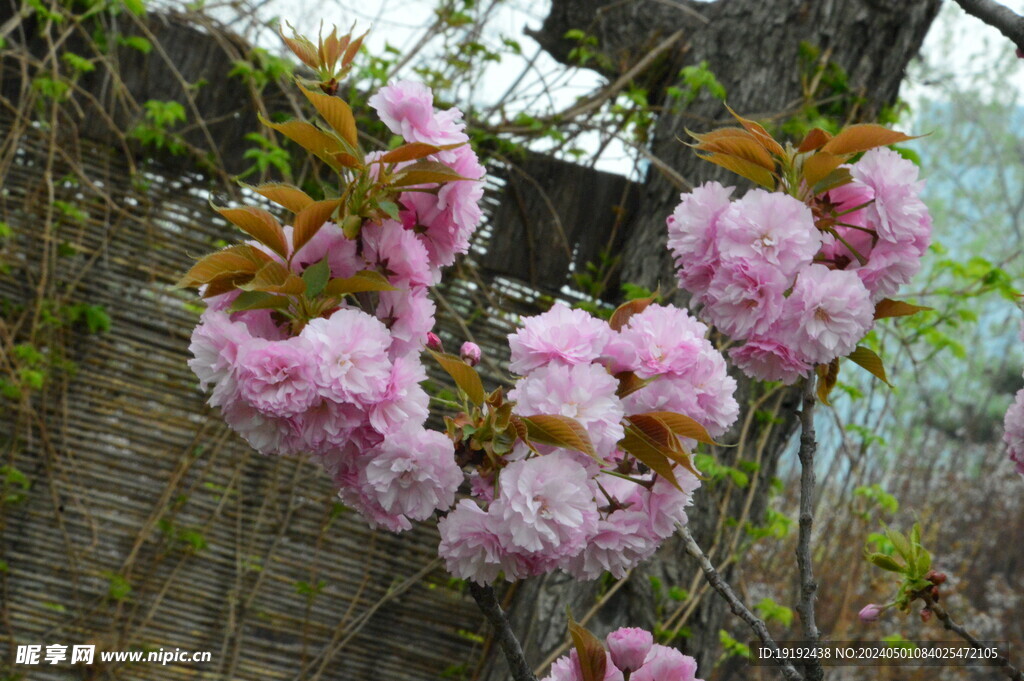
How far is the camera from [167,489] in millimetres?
2176

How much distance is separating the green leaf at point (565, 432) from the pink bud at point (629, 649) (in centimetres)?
25

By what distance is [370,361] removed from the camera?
71 cm

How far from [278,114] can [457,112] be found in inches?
63.7

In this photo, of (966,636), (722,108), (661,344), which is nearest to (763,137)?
(661,344)

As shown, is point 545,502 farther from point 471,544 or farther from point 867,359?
point 867,359

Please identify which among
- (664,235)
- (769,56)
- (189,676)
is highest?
(769,56)

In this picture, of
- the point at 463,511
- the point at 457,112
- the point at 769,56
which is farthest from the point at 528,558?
the point at 769,56

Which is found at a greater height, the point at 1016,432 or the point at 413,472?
the point at 1016,432

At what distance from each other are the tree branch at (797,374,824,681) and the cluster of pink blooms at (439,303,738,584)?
0.66ft

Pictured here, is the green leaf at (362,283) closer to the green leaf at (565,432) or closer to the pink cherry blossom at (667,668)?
the green leaf at (565,432)

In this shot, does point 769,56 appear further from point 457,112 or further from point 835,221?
point 457,112

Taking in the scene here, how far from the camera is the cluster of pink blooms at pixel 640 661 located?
85 centimetres

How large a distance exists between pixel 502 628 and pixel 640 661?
138 millimetres

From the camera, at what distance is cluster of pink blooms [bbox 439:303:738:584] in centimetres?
71
